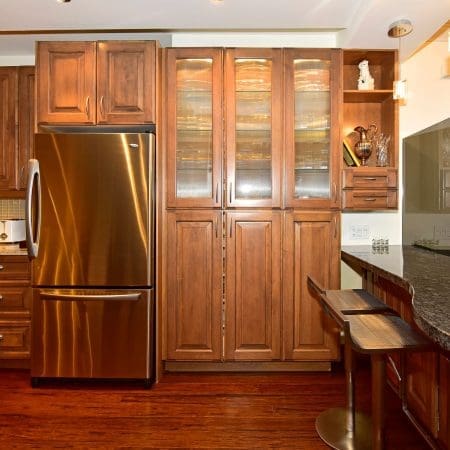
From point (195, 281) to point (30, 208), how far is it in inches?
45.2

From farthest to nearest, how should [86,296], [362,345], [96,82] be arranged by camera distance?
[96,82] < [86,296] < [362,345]

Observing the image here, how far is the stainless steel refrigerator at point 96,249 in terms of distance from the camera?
2.41 metres

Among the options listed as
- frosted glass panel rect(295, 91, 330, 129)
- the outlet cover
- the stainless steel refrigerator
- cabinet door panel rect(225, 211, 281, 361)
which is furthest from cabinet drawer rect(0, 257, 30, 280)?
the outlet cover

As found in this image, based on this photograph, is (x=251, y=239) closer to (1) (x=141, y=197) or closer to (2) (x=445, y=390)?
(1) (x=141, y=197)

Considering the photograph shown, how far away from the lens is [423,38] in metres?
2.46

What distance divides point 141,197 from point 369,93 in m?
1.78

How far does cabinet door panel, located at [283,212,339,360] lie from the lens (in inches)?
102

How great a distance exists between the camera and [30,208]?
2275 mm

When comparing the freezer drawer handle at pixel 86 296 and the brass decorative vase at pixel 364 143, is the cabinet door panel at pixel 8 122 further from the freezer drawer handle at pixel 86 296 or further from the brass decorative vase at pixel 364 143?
the brass decorative vase at pixel 364 143

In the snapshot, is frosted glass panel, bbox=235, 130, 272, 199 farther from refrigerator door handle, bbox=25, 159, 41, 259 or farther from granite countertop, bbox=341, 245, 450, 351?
refrigerator door handle, bbox=25, 159, 41, 259

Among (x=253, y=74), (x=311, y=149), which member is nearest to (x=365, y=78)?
(x=311, y=149)

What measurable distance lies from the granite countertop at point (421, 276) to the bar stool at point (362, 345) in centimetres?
18

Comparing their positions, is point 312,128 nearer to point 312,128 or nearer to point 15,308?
point 312,128

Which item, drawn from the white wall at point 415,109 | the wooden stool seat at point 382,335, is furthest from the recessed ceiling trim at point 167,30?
the wooden stool seat at point 382,335
